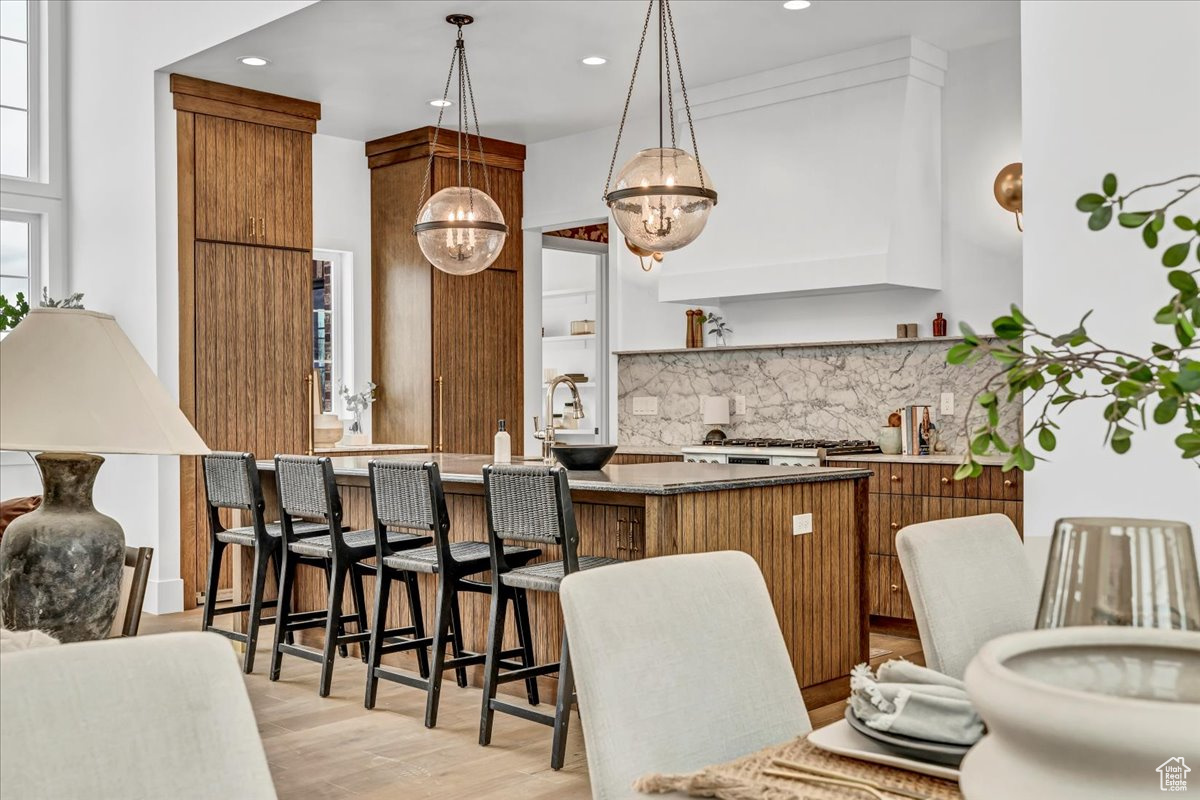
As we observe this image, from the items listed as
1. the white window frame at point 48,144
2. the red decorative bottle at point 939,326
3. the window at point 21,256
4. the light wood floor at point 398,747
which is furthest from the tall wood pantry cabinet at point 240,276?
the red decorative bottle at point 939,326

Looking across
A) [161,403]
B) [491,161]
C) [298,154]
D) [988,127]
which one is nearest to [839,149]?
[988,127]

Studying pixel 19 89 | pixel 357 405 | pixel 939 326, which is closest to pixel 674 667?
pixel 939 326

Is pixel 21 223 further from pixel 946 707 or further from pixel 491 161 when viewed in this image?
pixel 946 707

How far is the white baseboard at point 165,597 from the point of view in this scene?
6055mm

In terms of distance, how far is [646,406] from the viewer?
7.27 meters

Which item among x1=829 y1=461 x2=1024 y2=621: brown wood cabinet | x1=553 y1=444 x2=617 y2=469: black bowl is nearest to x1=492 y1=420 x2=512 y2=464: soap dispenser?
x1=553 y1=444 x2=617 y2=469: black bowl

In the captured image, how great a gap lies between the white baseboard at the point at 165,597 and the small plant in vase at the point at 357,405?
1.52 meters

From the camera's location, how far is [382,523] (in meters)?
4.06

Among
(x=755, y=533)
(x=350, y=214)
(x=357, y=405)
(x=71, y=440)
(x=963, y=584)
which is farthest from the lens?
(x=350, y=214)

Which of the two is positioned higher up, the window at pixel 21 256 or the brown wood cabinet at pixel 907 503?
the window at pixel 21 256

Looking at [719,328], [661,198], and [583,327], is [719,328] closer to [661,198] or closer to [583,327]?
[661,198]

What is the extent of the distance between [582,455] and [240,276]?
3.17 metres

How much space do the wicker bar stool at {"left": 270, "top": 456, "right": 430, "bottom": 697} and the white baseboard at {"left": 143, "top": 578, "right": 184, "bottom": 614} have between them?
168cm

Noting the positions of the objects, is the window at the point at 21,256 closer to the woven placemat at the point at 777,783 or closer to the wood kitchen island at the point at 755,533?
the wood kitchen island at the point at 755,533
